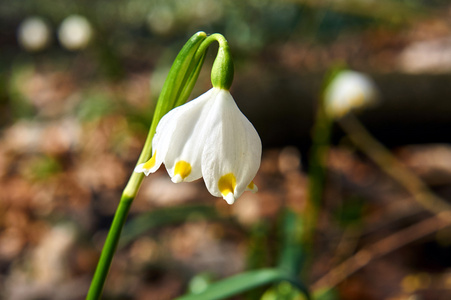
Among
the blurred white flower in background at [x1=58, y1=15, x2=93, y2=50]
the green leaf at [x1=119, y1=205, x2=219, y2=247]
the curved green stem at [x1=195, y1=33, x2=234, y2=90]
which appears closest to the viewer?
the curved green stem at [x1=195, y1=33, x2=234, y2=90]

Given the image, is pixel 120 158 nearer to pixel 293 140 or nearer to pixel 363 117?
pixel 293 140

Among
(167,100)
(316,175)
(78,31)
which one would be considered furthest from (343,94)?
(78,31)

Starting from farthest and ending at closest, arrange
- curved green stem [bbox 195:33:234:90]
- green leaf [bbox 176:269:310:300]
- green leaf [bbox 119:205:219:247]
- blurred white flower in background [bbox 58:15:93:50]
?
blurred white flower in background [bbox 58:15:93:50]
green leaf [bbox 119:205:219:247]
green leaf [bbox 176:269:310:300]
curved green stem [bbox 195:33:234:90]

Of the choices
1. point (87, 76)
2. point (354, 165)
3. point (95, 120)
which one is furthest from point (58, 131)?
point (354, 165)

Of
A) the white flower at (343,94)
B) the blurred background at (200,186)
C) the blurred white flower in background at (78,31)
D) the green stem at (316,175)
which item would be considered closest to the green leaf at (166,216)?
the blurred background at (200,186)

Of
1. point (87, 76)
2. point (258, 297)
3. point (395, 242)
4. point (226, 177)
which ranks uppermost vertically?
point (226, 177)

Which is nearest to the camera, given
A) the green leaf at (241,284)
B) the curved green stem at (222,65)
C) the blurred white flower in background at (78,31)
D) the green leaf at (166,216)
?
the curved green stem at (222,65)

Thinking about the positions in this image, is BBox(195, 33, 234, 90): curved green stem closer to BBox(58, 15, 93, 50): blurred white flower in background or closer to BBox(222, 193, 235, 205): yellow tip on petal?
BBox(222, 193, 235, 205): yellow tip on petal

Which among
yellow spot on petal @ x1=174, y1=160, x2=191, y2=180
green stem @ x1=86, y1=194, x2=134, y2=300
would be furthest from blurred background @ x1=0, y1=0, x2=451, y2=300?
yellow spot on petal @ x1=174, y1=160, x2=191, y2=180

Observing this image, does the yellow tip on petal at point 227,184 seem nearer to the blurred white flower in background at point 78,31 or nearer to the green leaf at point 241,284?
the green leaf at point 241,284
